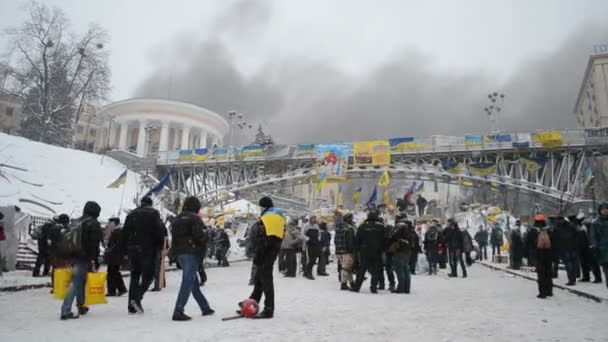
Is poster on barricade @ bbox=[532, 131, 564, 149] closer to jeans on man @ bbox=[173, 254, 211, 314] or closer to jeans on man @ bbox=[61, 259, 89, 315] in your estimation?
jeans on man @ bbox=[173, 254, 211, 314]

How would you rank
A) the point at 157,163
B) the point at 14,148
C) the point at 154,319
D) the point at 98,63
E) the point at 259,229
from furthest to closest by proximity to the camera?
the point at 157,163, the point at 98,63, the point at 14,148, the point at 259,229, the point at 154,319

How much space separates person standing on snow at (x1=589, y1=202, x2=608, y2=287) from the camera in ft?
23.9

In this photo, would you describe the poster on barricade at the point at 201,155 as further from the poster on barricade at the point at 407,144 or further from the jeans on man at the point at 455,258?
the jeans on man at the point at 455,258

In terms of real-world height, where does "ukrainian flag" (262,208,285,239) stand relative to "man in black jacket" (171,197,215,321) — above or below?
above

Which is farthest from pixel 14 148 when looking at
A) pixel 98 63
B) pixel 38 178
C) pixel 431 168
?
pixel 431 168

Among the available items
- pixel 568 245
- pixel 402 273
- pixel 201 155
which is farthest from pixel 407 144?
pixel 402 273

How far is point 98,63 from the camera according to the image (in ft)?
121

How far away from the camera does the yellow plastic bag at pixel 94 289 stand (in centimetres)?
523

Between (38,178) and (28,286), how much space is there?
→ 19.9 meters

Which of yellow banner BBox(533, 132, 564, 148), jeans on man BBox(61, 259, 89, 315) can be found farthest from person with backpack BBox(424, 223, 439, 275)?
yellow banner BBox(533, 132, 564, 148)

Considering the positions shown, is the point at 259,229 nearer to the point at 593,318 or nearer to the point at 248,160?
the point at 593,318

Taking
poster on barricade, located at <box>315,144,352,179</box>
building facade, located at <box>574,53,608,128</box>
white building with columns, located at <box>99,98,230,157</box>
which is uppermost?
building facade, located at <box>574,53,608,128</box>

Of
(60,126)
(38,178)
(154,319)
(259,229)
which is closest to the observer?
(154,319)

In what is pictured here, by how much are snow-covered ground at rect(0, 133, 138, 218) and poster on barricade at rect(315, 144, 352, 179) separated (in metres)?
16.9
